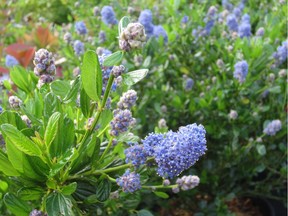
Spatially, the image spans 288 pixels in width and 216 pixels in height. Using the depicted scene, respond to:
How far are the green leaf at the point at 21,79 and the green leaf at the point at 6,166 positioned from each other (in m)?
0.35

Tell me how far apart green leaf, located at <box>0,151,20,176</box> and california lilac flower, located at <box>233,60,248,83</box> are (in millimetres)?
1179

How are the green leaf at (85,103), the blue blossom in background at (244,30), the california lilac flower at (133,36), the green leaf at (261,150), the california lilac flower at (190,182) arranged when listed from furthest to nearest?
1. the blue blossom in background at (244,30)
2. the green leaf at (261,150)
3. the california lilac flower at (190,182)
4. the green leaf at (85,103)
5. the california lilac flower at (133,36)

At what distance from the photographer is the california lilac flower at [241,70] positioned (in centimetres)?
200

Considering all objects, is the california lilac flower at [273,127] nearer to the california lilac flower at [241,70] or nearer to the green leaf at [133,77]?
the california lilac flower at [241,70]

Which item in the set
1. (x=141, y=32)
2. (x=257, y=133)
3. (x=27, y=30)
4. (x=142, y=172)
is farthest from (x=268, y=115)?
(x=27, y=30)

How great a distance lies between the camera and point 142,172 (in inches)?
51.3

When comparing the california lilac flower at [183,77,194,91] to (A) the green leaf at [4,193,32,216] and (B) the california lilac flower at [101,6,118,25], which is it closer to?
(B) the california lilac flower at [101,6,118,25]

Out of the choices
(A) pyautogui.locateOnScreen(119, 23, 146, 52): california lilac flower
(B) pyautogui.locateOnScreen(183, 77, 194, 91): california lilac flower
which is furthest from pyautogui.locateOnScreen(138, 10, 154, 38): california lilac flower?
(A) pyautogui.locateOnScreen(119, 23, 146, 52): california lilac flower

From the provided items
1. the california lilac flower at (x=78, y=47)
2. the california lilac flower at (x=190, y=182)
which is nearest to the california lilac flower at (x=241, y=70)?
the california lilac flower at (x=78, y=47)

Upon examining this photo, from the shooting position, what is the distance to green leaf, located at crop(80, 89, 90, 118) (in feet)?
3.78

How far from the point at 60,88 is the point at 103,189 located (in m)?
0.27

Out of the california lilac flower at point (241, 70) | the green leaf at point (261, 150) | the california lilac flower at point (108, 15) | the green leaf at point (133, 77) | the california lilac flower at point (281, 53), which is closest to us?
the green leaf at point (133, 77)

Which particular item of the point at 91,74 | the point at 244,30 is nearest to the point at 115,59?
the point at 91,74

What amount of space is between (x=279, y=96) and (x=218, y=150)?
0.40 meters
